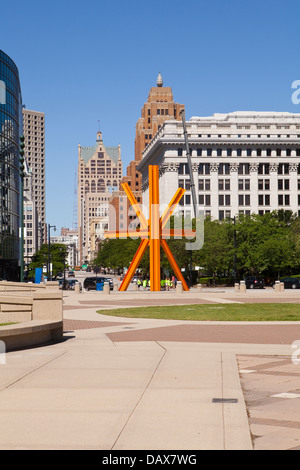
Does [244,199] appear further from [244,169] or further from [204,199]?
[204,199]

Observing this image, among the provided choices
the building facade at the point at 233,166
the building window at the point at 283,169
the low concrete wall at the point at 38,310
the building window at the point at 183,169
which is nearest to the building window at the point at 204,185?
the building facade at the point at 233,166

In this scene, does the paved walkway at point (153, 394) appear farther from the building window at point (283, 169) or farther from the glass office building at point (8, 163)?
the building window at point (283, 169)

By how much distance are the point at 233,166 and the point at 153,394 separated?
398 ft

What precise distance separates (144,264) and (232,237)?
1226 cm

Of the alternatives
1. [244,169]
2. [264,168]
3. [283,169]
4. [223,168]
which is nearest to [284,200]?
[283,169]

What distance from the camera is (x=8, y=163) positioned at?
91875 mm

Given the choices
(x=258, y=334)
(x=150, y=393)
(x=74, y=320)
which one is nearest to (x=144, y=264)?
(x=74, y=320)

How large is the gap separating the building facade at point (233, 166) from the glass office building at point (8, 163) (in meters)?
38.6

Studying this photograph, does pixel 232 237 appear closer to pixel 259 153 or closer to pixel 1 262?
pixel 1 262

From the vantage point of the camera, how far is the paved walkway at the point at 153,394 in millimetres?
7137

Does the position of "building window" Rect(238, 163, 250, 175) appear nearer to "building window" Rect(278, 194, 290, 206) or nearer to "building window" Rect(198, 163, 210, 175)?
"building window" Rect(198, 163, 210, 175)

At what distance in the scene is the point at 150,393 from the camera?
9.86 metres
